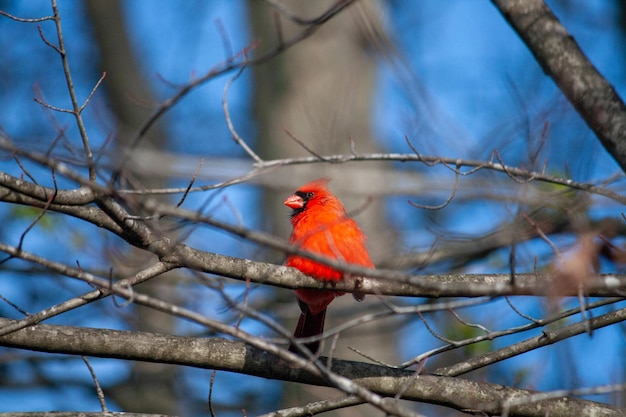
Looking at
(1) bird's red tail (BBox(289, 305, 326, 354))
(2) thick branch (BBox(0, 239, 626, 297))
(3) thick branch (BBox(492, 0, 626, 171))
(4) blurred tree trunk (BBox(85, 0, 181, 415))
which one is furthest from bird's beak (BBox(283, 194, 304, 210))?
(4) blurred tree trunk (BBox(85, 0, 181, 415))

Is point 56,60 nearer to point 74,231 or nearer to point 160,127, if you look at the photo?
point 160,127

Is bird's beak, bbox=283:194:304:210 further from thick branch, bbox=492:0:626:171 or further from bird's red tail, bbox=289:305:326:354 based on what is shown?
thick branch, bbox=492:0:626:171

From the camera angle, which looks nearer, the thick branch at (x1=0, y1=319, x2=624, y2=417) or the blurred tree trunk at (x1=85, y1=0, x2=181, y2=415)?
the thick branch at (x1=0, y1=319, x2=624, y2=417)

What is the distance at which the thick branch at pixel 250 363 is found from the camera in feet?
10.2

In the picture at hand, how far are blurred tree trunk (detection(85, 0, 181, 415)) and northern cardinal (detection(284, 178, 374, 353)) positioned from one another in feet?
7.12

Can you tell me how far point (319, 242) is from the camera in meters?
3.96

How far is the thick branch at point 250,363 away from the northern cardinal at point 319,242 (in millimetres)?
432

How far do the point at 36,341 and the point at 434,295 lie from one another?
5.04 feet

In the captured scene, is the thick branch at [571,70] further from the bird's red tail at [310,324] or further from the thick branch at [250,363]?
the bird's red tail at [310,324]

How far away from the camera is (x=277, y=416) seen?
124 inches

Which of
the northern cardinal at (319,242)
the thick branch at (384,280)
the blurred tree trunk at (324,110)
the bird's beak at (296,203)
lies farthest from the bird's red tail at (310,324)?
the blurred tree trunk at (324,110)

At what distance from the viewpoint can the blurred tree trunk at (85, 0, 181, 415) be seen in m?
6.96

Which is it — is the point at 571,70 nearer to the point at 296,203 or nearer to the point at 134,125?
the point at 296,203

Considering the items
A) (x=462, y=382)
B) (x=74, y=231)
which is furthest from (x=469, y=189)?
(x=74, y=231)
